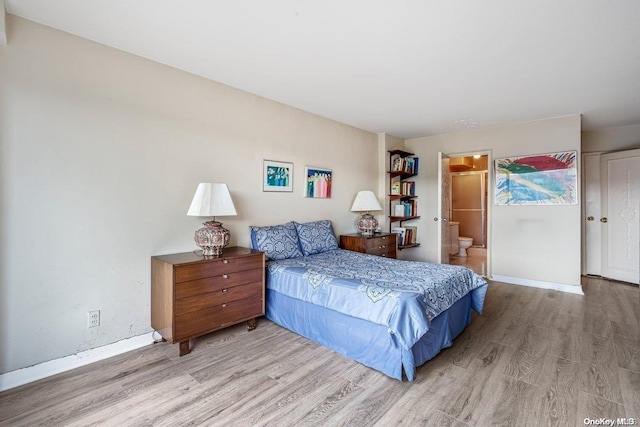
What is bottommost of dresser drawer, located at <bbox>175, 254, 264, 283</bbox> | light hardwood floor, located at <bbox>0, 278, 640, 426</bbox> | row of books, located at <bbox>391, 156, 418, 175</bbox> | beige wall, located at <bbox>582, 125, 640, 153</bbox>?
light hardwood floor, located at <bbox>0, 278, 640, 426</bbox>

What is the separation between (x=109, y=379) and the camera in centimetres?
200

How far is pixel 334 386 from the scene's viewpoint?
1932 millimetres

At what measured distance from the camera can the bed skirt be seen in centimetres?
200

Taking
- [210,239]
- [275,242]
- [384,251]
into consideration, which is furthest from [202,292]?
[384,251]

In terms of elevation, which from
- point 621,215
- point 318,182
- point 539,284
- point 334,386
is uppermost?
point 318,182

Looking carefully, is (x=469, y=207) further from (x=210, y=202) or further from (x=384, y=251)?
(x=210, y=202)

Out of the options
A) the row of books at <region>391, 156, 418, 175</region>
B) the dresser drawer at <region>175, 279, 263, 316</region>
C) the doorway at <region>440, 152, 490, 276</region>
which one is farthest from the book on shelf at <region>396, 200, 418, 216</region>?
the dresser drawer at <region>175, 279, 263, 316</region>

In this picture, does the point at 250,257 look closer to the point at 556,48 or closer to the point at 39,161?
the point at 39,161

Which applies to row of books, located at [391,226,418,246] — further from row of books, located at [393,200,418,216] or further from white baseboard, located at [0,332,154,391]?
white baseboard, located at [0,332,154,391]

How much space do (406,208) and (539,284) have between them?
2147 millimetres

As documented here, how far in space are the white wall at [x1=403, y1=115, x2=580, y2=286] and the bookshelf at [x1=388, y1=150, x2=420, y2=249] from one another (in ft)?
1.09

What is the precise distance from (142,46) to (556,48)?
3164 mm

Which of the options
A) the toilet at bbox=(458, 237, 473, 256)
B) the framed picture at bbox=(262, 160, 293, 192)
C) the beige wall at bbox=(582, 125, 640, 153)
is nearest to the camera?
the framed picture at bbox=(262, 160, 293, 192)

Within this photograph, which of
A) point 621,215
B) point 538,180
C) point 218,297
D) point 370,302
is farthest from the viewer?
point 621,215
